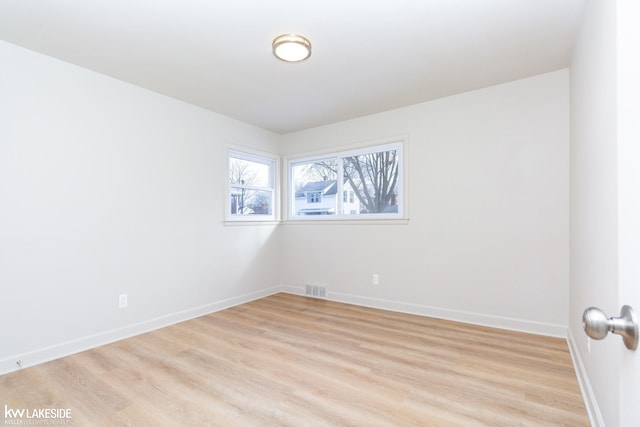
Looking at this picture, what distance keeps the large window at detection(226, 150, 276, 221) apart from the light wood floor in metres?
1.64

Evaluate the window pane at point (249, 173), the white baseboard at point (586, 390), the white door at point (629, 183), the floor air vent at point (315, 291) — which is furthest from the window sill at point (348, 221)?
the white door at point (629, 183)

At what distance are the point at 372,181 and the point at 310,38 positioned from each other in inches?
81.8

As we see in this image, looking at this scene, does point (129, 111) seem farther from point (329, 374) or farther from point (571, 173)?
point (571, 173)

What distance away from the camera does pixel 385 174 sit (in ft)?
12.7

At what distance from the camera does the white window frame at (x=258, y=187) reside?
12.8 ft

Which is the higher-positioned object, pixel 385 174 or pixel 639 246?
pixel 385 174

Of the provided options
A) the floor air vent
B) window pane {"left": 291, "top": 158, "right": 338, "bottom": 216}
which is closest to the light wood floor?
the floor air vent

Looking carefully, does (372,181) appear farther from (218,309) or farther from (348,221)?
(218,309)

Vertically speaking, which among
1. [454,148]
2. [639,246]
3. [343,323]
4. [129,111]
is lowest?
[343,323]

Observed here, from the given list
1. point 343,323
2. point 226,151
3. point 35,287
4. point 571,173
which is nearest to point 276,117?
point 226,151

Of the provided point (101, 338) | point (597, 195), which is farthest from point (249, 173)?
point (597, 195)

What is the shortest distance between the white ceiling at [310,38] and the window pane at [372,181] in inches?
34.1

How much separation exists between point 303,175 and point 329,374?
3.05 m

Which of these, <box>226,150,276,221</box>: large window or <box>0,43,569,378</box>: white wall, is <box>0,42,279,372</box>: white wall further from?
<box>226,150,276,221</box>: large window
